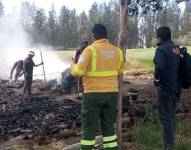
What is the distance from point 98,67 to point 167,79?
1365 millimetres

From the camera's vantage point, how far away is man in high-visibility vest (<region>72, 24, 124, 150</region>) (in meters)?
7.03

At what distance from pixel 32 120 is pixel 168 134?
6.65m

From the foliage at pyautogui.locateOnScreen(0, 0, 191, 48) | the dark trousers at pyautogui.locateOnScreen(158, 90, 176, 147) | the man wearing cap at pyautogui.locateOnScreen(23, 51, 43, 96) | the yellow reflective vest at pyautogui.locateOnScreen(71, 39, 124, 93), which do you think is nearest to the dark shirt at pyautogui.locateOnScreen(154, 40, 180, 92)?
the dark trousers at pyautogui.locateOnScreen(158, 90, 176, 147)

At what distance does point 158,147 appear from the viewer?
331 inches

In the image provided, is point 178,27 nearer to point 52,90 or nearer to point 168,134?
point 52,90

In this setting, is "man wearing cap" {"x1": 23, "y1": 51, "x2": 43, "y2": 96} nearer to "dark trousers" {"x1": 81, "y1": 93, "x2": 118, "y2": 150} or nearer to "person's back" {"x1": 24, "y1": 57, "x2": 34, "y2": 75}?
"person's back" {"x1": 24, "y1": 57, "x2": 34, "y2": 75}

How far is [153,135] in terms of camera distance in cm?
880

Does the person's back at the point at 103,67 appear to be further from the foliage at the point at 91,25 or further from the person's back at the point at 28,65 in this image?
the foliage at the point at 91,25

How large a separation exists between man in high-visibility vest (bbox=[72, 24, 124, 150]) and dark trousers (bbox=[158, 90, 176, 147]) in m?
0.98

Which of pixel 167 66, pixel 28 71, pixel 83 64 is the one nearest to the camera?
pixel 83 64

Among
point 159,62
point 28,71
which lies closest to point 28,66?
point 28,71

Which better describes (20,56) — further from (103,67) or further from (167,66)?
(103,67)

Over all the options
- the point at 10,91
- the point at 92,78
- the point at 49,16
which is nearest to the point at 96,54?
the point at 92,78

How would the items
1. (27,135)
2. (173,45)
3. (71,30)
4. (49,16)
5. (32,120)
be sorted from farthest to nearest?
1. (49,16)
2. (71,30)
3. (32,120)
4. (27,135)
5. (173,45)
